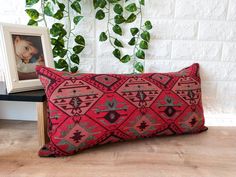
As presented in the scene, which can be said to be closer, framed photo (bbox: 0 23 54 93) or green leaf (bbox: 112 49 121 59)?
framed photo (bbox: 0 23 54 93)

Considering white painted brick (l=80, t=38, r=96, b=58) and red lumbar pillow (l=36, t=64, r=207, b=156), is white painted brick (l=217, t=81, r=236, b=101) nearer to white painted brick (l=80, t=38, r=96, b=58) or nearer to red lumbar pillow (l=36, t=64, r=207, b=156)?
red lumbar pillow (l=36, t=64, r=207, b=156)

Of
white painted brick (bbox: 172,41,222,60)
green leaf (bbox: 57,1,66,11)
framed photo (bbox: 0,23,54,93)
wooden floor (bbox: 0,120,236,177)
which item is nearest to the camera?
wooden floor (bbox: 0,120,236,177)

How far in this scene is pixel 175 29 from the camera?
3.21 ft

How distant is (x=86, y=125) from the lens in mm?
704

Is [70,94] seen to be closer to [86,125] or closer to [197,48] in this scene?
[86,125]

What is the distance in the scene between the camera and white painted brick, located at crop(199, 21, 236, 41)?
97cm

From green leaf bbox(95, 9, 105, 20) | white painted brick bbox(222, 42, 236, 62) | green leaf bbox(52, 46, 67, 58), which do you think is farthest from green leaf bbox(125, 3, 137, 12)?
white painted brick bbox(222, 42, 236, 62)

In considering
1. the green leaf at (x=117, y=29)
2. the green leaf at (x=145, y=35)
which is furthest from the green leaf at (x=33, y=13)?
Answer: the green leaf at (x=145, y=35)

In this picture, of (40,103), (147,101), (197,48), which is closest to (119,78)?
(147,101)

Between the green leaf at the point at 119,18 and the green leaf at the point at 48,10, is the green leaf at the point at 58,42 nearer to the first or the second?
the green leaf at the point at 48,10

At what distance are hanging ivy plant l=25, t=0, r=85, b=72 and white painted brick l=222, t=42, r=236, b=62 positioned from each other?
641mm

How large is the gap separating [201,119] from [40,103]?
0.63 m

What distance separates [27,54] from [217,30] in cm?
81

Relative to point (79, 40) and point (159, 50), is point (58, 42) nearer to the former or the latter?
point (79, 40)
